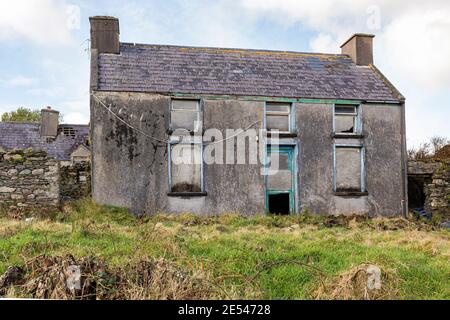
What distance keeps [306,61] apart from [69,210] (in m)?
10.9

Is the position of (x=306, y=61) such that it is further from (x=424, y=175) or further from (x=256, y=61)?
(x=424, y=175)

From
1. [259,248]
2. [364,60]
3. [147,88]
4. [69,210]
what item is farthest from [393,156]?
[69,210]

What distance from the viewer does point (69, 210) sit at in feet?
43.2

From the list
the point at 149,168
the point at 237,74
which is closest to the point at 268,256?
the point at 149,168

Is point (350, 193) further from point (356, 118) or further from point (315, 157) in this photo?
point (356, 118)

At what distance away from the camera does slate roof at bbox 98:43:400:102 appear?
15133 mm

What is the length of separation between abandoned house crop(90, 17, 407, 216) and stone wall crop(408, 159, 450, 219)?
91 cm

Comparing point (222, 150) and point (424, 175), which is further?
point (424, 175)

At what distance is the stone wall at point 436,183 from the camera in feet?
53.4

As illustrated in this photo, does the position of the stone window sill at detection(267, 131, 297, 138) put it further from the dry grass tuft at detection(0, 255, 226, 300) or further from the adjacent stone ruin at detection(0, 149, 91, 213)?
the dry grass tuft at detection(0, 255, 226, 300)

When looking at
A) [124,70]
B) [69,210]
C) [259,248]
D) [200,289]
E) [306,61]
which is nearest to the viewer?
[200,289]

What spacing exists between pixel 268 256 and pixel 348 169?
9557 millimetres

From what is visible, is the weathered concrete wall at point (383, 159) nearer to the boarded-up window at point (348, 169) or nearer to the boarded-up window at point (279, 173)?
the boarded-up window at point (348, 169)

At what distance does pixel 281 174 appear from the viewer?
50.4 ft
